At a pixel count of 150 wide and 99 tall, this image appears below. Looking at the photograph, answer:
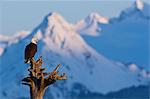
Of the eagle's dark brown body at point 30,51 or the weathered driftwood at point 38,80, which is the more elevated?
the eagle's dark brown body at point 30,51

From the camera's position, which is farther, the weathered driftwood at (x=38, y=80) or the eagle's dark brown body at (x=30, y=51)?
the eagle's dark brown body at (x=30, y=51)

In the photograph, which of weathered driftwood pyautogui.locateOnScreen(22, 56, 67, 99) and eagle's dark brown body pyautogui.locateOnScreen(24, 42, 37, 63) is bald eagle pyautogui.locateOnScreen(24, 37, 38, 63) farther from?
weathered driftwood pyautogui.locateOnScreen(22, 56, 67, 99)

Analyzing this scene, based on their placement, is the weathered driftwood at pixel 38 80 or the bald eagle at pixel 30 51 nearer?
the weathered driftwood at pixel 38 80

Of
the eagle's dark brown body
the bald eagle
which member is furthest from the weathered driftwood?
the eagle's dark brown body

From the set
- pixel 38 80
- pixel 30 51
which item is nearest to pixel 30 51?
pixel 30 51

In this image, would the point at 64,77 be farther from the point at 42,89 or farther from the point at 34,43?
the point at 34,43

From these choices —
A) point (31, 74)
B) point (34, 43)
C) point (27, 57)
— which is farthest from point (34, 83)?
point (34, 43)

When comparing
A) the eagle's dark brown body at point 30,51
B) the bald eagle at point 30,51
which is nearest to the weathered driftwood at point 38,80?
the bald eagle at point 30,51

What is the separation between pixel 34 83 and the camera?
19.5m

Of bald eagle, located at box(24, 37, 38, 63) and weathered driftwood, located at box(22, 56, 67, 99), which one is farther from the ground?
bald eagle, located at box(24, 37, 38, 63)

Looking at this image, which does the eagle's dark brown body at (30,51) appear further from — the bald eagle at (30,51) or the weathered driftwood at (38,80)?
the weathered driftwood at (38,80)

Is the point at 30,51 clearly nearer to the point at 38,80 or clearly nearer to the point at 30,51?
the point at 30,51

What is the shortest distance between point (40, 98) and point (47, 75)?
28.5 inches

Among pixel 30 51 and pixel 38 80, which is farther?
pixel 30 51
